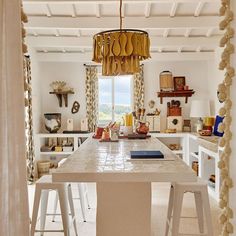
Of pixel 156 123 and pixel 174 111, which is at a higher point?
pixel 174 111

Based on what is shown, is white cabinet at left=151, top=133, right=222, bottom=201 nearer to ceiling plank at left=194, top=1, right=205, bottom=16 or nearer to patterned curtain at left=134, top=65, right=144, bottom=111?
patterned curtain at left=134, top=65, right=144, bottom=111

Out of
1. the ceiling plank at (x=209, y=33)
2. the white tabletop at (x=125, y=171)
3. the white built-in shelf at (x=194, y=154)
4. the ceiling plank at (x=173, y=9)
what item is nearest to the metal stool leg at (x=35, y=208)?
the white tabletop at (x=125, y=171)

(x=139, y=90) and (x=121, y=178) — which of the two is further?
(x=139, y=90)

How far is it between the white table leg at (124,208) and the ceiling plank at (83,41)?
3.94 meters

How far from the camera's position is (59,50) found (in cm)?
696

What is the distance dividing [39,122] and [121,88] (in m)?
1.99

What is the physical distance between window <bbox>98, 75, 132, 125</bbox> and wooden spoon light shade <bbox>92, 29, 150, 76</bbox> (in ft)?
14.7

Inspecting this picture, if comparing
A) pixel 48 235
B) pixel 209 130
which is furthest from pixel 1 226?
pixel 209 130

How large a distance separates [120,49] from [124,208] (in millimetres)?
1329

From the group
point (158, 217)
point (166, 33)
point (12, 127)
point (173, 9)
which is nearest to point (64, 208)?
point (158, 217)

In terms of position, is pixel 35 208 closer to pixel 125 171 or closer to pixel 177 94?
pixel 125 171

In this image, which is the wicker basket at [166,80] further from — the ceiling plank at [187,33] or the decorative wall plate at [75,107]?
the decorative wall plate at [75,107]

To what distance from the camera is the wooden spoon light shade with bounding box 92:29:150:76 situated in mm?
2607

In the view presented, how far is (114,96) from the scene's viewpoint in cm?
731
